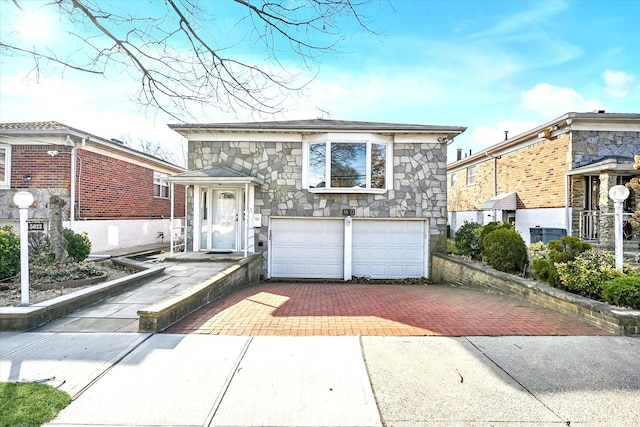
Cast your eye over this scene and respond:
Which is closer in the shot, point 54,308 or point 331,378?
point 331,378

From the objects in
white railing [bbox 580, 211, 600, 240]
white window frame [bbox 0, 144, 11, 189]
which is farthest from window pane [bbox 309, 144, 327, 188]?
white window frame [bbox 0, 144, 11, 189]

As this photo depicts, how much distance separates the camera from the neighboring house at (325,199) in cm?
1030

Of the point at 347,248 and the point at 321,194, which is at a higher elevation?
the point at 321,194

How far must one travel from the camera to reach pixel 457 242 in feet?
34.5

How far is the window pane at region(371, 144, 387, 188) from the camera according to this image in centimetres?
1039

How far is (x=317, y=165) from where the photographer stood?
411 inches

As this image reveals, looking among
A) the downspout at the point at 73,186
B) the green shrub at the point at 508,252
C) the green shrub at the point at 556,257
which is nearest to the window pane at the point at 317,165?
the green shrub at the point at 508,252

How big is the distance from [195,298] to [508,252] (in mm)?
6949

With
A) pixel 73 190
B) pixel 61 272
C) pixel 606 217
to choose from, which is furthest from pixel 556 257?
pixel 73 190

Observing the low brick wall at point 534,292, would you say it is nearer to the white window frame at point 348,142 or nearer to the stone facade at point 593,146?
the white window frame at point 348,142

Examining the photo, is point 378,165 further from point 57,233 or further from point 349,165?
point 57,233

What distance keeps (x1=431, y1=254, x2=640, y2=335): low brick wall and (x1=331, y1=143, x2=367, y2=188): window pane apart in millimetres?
3609

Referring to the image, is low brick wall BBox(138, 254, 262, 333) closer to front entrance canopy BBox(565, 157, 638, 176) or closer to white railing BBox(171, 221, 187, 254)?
white railing BBox(171, 221, 187, 254)

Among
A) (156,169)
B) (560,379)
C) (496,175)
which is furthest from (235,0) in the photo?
(496,175)
